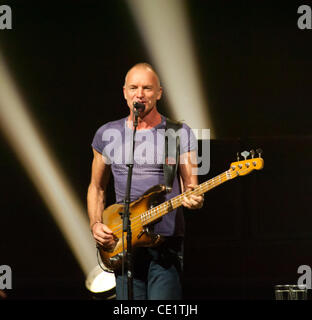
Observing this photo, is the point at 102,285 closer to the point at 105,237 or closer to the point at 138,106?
the point at 105,237

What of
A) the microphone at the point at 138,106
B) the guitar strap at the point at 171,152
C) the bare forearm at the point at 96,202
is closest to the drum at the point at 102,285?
the bare forearm at the point at 96,202

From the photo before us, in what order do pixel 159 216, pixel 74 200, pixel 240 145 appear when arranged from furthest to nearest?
pixel 74 200
pixel 240 145
pixel 159 216

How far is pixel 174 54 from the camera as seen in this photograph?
440cm

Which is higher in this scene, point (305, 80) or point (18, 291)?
point (305, 80)

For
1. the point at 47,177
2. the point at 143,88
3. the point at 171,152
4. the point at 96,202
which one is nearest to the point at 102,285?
the point at 96,202

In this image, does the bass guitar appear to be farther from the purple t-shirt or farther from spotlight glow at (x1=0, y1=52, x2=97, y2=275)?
spotlight glow at (x1=0, y1=52, x2=97, y2=275)

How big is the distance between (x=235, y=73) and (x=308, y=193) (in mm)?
1332

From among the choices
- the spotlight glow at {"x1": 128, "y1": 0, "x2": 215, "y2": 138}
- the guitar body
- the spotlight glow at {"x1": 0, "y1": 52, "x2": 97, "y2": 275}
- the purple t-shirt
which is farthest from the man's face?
the spotlight glow at {"x1": 0, "y1": 52, "x2": 97, "y2": 275}

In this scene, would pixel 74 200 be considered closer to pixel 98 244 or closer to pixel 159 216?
pixel 98 244

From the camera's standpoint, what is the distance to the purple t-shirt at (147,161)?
311 cm

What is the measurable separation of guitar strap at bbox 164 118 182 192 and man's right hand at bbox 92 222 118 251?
51 cm

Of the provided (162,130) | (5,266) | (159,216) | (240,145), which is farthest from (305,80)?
(5,266)

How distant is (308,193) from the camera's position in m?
4.27

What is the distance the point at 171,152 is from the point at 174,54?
1577 millimetres
